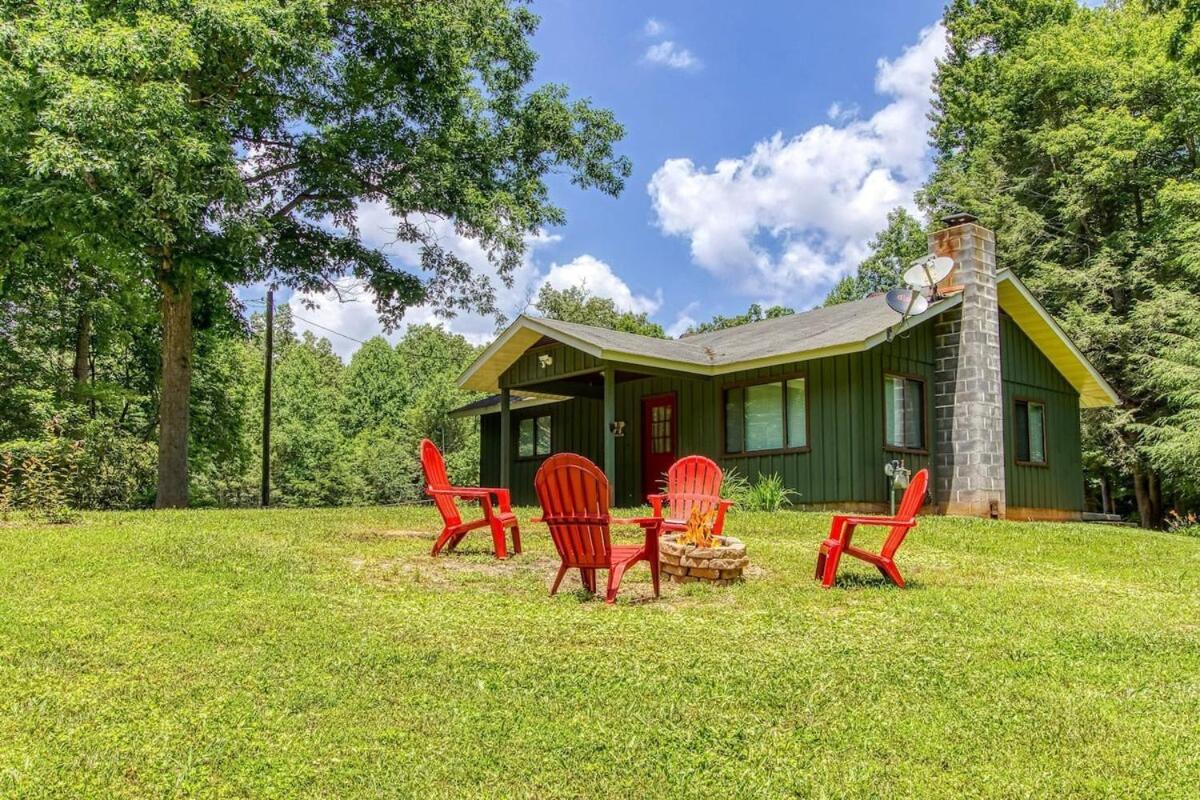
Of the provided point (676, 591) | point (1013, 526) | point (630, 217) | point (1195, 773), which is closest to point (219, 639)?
point (676, 591)

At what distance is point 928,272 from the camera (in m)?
12.2

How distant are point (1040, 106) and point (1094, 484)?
1071 centimetres

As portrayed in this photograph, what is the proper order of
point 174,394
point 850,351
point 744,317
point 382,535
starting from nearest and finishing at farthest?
point 382,535, point 850,351, point 174,394, point 744,317

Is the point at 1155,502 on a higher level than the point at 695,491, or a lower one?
lower

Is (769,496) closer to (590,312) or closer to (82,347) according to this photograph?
(82,347)

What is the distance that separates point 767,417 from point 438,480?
698 cm

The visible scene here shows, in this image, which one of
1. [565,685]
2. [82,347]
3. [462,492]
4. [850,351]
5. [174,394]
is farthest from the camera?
[82,347]

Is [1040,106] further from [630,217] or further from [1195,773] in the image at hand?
[1195,773]

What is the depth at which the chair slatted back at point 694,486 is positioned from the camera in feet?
24.1

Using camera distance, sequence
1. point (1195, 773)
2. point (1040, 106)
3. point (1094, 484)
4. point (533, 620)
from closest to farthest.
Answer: point (1195, 773) → point (533, 620) → point (1040, 106) → point (1094, 484)

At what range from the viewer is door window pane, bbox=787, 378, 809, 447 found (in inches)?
504

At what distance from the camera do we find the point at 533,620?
5.12m

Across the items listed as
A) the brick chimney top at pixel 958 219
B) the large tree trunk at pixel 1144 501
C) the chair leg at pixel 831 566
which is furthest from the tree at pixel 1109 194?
the chair leg at pixel 831 566

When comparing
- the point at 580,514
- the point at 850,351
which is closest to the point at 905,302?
the point at 850,351
